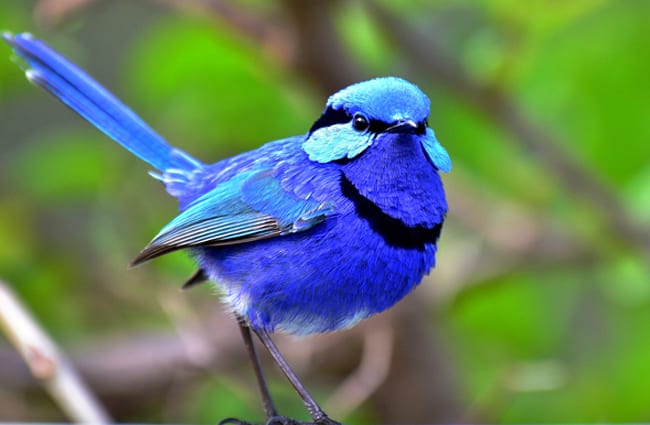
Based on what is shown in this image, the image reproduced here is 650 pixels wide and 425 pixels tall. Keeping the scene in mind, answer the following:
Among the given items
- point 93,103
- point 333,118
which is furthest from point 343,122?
point 93,103

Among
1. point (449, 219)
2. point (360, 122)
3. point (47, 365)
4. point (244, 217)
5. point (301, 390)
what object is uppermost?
point (449, 219)

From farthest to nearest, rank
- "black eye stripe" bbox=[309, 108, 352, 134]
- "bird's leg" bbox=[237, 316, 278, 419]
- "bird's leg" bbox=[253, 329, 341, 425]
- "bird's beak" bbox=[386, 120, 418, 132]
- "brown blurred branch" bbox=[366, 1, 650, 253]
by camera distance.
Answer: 1. "brown blurred branch" bbox=[366, 1, 650, 253]
2. "bird's leg" bbox=[237, 316, 278, 419]
3. "bird's leg" bbox=[253, 329, 341, 425]
4. "black eye stripe" bbox=[309, 108, 352, 134]
5. "bird's beak" bbox=[386, 120, 418, 132]

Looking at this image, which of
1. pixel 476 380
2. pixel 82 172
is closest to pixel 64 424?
pixel 82 172

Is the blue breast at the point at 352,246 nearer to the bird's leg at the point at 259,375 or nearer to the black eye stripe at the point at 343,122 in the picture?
the black eye stripe at the point at 343,122

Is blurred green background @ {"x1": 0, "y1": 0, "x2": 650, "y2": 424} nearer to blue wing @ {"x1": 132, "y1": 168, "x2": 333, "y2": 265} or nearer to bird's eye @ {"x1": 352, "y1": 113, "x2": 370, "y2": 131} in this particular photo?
blue wing @ {"x1": 132, "y1": 168, "x2": 333, "y2": 265}

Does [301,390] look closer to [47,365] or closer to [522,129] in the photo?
[47,365]

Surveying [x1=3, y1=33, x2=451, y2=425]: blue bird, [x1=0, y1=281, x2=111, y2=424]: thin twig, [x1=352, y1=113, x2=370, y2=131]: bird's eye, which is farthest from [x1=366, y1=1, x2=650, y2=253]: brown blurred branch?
[x1=0, y1=281, x2=111, y2=424]: thin twig

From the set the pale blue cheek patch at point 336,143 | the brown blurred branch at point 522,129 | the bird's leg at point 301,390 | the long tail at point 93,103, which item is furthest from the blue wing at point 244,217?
the brown blurred branch at point 522,129
